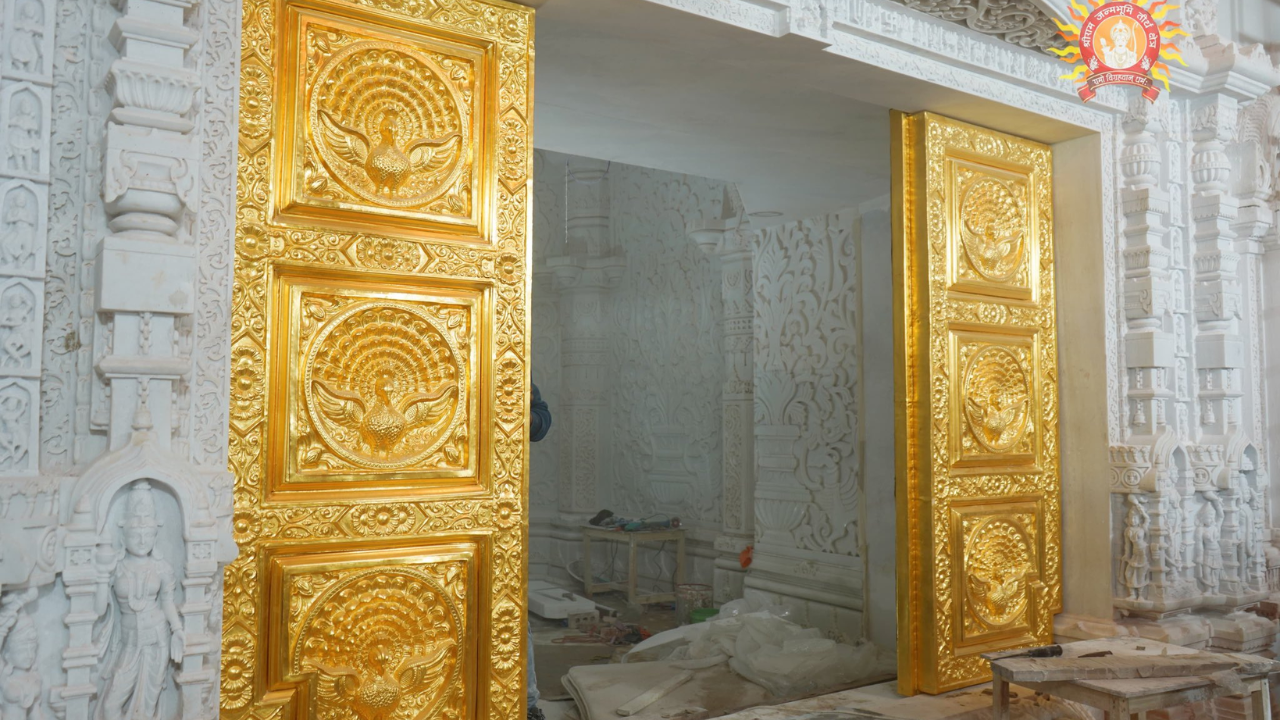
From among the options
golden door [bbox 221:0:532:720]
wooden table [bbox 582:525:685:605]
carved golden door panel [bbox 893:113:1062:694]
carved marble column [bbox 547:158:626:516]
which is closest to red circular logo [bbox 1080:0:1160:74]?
carved golden door panel [bbox 893:113:1062:694]

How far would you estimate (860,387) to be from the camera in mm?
5750

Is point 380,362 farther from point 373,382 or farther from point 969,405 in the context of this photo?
point 969,405

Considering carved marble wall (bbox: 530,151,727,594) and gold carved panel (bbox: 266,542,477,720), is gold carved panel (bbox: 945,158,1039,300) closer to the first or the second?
gold carved panel (bbox: 266,542,477,720)

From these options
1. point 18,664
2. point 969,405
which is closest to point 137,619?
point 18,664

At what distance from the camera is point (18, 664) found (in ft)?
6.87

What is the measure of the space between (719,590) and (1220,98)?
13.7 feet

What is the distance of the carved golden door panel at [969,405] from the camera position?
4.11 metres

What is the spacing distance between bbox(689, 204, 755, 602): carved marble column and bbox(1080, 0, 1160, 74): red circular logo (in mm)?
3713

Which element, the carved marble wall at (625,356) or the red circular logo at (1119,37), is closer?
the red circular logo at (1119,37)

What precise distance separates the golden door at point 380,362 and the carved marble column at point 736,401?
3.84 metres

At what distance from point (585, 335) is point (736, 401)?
6.50 ft

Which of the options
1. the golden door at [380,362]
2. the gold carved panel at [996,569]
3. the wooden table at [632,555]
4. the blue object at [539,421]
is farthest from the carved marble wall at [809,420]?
the golden door at [380,362]

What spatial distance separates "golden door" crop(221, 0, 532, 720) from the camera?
2.62 metres

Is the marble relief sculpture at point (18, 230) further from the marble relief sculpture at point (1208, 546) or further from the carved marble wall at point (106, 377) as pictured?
the marble relief sculpture at point (1208, 546)
